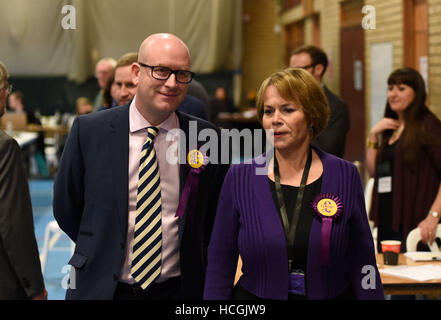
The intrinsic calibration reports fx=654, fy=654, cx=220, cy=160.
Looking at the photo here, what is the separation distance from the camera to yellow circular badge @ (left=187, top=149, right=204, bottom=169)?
2449 mm

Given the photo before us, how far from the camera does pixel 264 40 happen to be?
1923 centimetres

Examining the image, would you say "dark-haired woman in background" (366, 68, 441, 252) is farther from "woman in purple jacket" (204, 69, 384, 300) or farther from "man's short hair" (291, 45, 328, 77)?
"woman in purple jacket" (204, 69, 384, 300)

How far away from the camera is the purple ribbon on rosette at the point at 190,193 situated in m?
→ 2.39

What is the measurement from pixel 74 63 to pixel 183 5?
3417 millimetres

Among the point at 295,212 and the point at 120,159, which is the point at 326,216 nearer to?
the point at 295,212

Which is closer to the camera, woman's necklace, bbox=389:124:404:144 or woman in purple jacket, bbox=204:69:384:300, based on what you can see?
woman in purple jacket, bbox=204:69:384:300

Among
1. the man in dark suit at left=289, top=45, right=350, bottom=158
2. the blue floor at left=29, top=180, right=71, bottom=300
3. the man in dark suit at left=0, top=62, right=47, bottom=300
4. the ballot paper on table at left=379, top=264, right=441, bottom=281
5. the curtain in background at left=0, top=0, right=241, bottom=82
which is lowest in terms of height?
the blue floor at left=29, top=180, right=71, bottom=300

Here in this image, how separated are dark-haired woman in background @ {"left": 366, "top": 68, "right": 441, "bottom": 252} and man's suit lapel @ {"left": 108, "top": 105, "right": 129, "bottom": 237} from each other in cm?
229

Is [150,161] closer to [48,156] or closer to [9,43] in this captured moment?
[48,156]

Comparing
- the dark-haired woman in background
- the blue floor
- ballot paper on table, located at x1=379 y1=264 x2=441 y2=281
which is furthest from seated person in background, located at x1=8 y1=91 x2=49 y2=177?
ballot paper on table, located at x1=379 y1=264 x2=441 y2=281

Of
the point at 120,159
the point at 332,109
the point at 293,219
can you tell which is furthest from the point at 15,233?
the point at 332,109

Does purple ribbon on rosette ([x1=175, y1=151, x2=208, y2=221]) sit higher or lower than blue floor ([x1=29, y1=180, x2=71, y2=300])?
higher

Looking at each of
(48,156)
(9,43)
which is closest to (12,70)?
(9,43)

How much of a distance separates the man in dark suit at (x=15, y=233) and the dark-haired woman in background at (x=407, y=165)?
8.44 ft
